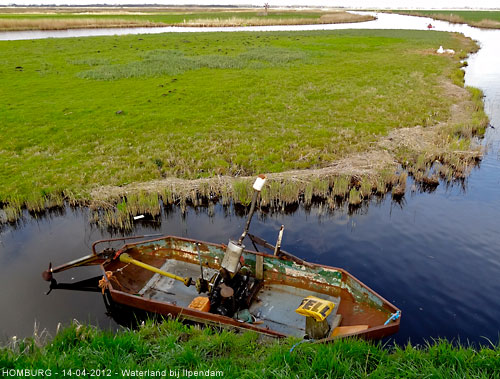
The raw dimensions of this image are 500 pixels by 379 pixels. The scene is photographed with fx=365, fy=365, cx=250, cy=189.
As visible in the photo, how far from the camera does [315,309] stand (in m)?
8.16

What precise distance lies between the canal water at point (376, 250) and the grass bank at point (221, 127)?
114cm

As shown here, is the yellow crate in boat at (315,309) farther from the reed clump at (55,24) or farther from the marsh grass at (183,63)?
the reed clump at (55,24)

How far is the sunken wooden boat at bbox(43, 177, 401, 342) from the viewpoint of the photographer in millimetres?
8688

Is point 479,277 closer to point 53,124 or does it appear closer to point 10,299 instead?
point 10,299

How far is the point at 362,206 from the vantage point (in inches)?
624

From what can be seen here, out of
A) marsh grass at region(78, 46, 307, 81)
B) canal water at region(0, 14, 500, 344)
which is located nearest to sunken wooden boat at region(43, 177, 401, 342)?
canal water at region(0, 14, 500, 344)

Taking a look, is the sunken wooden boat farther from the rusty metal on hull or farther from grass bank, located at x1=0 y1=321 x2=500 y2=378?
grass bank, located at x1=0 y1=321 x2=500 y2=378

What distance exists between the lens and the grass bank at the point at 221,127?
1686 centimetres

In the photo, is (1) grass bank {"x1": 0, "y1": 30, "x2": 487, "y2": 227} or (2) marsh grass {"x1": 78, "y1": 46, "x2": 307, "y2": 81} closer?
(1) grass bank {"x1": 0, "y1": 30, "x2": 487, "y2": 227}

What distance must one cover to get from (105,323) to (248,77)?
31803mm

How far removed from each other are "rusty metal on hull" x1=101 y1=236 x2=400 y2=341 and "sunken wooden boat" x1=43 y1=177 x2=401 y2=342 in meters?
0.02

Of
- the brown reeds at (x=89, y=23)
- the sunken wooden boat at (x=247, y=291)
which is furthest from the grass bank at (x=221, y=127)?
the brown reeds at (x=89, y=23)

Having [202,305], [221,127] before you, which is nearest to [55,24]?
[221,127]

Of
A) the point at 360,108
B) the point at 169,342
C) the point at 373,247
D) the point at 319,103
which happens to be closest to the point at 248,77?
the point at 319,103
